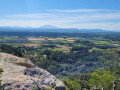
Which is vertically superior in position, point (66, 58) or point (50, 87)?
point (50, 87)

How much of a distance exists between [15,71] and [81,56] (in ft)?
200

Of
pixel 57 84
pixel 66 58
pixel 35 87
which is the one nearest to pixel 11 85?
pixel 35 87

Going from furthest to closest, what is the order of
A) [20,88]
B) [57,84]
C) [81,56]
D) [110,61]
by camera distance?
[81,56], [110,61], [57,84], [20,88]

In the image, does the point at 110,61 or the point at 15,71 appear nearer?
the point at 15,71

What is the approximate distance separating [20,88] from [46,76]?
3059 mm

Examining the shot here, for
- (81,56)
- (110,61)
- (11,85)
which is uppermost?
(11,85)

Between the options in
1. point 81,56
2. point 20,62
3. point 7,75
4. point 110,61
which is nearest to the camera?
point 7,75

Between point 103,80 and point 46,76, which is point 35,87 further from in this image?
point 103,80

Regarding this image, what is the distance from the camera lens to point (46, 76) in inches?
440

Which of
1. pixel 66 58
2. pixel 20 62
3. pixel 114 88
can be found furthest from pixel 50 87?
pixel 66 58

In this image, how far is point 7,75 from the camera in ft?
31.6

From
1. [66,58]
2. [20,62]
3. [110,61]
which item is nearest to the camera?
[20,62]

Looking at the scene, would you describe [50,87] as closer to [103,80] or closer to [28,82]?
[28,82]

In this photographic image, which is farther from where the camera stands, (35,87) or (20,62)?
(20,62)
